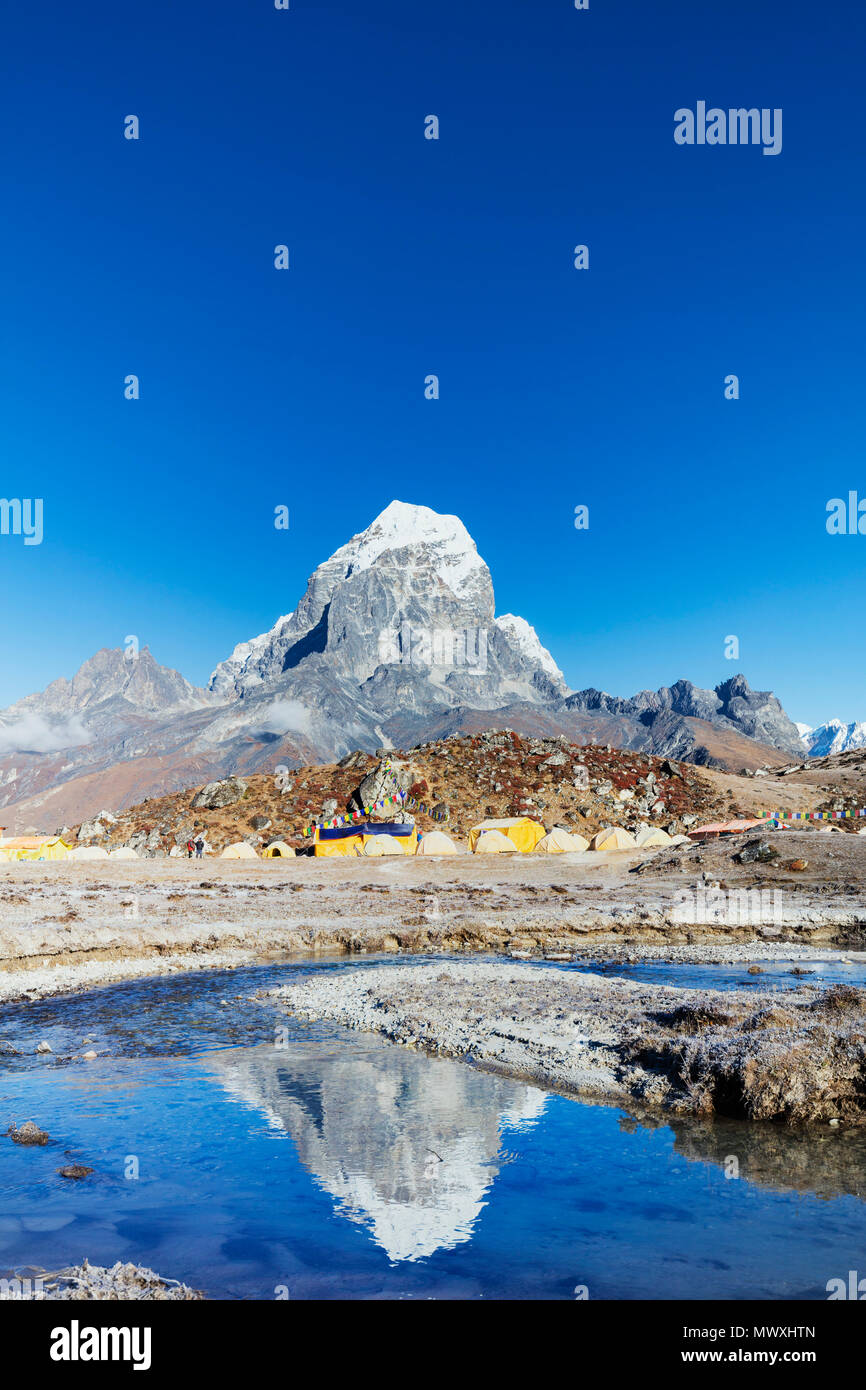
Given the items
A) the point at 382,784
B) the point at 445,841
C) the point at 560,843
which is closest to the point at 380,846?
the point at 445,841

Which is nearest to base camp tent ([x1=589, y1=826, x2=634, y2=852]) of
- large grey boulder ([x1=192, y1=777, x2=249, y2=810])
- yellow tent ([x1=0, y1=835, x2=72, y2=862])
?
large grey boulder ([x1=192, y1=777, x2=249, y2=810])

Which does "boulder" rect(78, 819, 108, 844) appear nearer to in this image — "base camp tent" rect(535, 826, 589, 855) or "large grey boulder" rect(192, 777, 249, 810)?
"large grey boulder" rect(192, 777, 249, 810)

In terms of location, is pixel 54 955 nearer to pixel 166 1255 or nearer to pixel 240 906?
pixel 240 906

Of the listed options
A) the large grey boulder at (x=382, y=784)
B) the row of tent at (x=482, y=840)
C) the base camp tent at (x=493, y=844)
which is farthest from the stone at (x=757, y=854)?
the large grey boulder at (x=382, y=784)

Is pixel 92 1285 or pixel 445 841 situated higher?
pixel 92 1285

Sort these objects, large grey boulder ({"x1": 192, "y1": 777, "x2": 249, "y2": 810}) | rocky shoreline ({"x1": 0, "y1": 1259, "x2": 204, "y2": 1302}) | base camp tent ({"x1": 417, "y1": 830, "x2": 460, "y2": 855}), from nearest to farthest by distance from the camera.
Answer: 1. rocky shoreline ({"x1": 0, "y1": 1259, "x2": 204, "y2": 1302})
2. base camp tent ({"x1": 417, "y1": 830, "x2": 460, "y2": 855})
3. large grey boulder ({"x1": 192, "y1": 777, "x2": 249, "y2": 810})

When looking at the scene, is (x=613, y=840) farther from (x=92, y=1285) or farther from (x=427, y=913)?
(x=92, y=1285)
